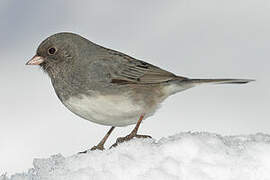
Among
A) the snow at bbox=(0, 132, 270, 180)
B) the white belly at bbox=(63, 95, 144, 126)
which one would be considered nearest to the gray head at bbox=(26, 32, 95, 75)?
the white belly at bbox=(63, 95, 144, 126)

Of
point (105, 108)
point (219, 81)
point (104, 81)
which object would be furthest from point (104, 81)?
point (219, 81)

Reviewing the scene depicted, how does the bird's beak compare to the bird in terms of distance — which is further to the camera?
the bird's beak

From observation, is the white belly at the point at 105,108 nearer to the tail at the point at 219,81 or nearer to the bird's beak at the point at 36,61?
the bird's beak at the point at 36,61

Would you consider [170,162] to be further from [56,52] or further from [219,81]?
[56,52]

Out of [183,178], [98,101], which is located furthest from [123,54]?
[183,178]

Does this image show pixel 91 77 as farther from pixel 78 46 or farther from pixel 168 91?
pixel 168 91

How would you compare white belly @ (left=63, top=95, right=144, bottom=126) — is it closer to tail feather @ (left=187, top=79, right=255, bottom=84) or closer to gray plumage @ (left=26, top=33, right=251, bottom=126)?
gray plumage @ (left=26, top=33, right=251, bottom=126)

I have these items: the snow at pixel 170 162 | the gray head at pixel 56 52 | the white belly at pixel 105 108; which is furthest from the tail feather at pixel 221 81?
the gray head at pixel 56 52
